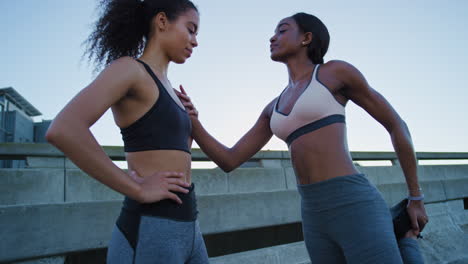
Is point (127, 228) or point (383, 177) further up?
point (127, 228)

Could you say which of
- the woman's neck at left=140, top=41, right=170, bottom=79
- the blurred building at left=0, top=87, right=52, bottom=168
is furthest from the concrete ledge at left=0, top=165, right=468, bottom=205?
the blurred building at left=0, top=87, right=52, bottom=168

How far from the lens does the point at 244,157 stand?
3.21 metres

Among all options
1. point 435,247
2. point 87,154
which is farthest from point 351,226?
point 435,247

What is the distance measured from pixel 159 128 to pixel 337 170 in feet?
3.87

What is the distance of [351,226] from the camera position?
2.04 meters

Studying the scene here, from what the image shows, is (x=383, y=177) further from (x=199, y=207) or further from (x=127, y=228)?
(x=127, y=228)

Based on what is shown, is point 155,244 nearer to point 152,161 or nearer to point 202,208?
point 152,161

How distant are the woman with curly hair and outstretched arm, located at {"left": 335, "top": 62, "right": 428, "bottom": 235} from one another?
120cm

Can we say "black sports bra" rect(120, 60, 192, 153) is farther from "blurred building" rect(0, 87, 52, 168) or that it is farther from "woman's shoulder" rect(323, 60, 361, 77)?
"blurred building" rect(0, 87, 52, 168)

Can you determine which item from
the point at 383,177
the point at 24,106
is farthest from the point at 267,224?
the point at 24,106

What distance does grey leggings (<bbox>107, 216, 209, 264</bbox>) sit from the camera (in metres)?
1.71

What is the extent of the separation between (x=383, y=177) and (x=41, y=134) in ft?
90.2

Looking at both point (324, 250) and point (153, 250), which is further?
point (324, 250)

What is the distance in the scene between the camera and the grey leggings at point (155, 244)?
67.2 inches
